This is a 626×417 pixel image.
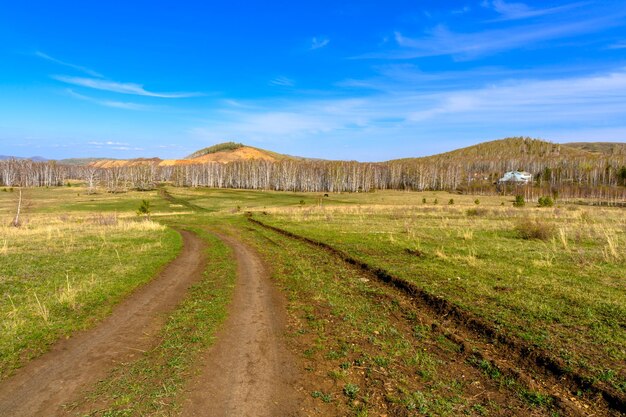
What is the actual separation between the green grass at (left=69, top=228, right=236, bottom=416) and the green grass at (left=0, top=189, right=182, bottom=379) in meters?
2.61

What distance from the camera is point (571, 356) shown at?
761cm

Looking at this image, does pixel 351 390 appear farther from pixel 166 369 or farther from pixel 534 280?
pixel 534 280

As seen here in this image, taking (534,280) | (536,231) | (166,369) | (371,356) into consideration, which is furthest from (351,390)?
(536,231)

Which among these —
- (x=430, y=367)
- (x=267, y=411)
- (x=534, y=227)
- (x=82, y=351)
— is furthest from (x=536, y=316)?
(x=534, y=227)

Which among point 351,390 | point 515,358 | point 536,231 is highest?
point 536,231

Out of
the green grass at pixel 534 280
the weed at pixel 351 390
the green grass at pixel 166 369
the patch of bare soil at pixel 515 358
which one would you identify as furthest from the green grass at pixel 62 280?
the green grass at pixel 534 280

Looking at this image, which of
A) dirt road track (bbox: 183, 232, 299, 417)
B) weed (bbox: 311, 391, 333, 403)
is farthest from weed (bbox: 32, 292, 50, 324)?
weed (bbox: 311, 391, 333, 403)

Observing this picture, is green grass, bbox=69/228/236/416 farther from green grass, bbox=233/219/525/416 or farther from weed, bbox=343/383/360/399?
weed, bbox=343/383/360/399

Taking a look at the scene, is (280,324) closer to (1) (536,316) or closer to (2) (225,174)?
(1) (536,316)

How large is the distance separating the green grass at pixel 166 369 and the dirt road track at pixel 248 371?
34cm

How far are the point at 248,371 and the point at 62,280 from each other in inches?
454

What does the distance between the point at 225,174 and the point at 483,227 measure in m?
174

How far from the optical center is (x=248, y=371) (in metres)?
7.66

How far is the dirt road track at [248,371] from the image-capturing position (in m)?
6.37
